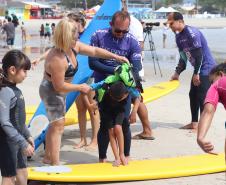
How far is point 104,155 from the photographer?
5.60m

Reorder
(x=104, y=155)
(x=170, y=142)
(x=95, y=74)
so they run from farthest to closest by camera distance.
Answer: (x=170, y=142) → (x=95, y=74) → (x=104, y=155)

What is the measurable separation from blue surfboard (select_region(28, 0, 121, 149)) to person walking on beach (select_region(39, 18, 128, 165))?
19.9 inches

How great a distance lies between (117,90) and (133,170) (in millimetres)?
796

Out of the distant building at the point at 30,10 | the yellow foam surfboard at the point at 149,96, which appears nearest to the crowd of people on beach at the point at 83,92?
the yellow foam surfboard at the point at 149,96

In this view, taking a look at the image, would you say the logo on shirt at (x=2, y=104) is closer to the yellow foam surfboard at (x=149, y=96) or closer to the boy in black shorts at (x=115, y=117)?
the boy in black shorts at (x=115, y=117)

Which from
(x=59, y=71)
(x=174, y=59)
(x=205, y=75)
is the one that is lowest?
(x=174, y=59)

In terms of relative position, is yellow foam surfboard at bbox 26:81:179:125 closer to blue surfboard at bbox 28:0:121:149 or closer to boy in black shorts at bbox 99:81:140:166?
blue surfboard at bbox 28:0:121:149

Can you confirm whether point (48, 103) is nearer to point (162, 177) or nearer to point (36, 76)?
point (162, 177)

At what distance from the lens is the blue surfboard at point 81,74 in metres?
6.00

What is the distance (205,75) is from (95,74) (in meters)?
2.12

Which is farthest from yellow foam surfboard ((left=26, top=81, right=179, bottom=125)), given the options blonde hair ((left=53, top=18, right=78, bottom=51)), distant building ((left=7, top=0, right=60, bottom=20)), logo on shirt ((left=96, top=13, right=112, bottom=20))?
distant building ((left=7, top=0, right=60, bottom=20))

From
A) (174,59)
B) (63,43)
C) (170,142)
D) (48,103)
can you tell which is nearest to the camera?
(63,43)

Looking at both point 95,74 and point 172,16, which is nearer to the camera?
point 95,74

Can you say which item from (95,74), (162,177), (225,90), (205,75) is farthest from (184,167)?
(205,75)
